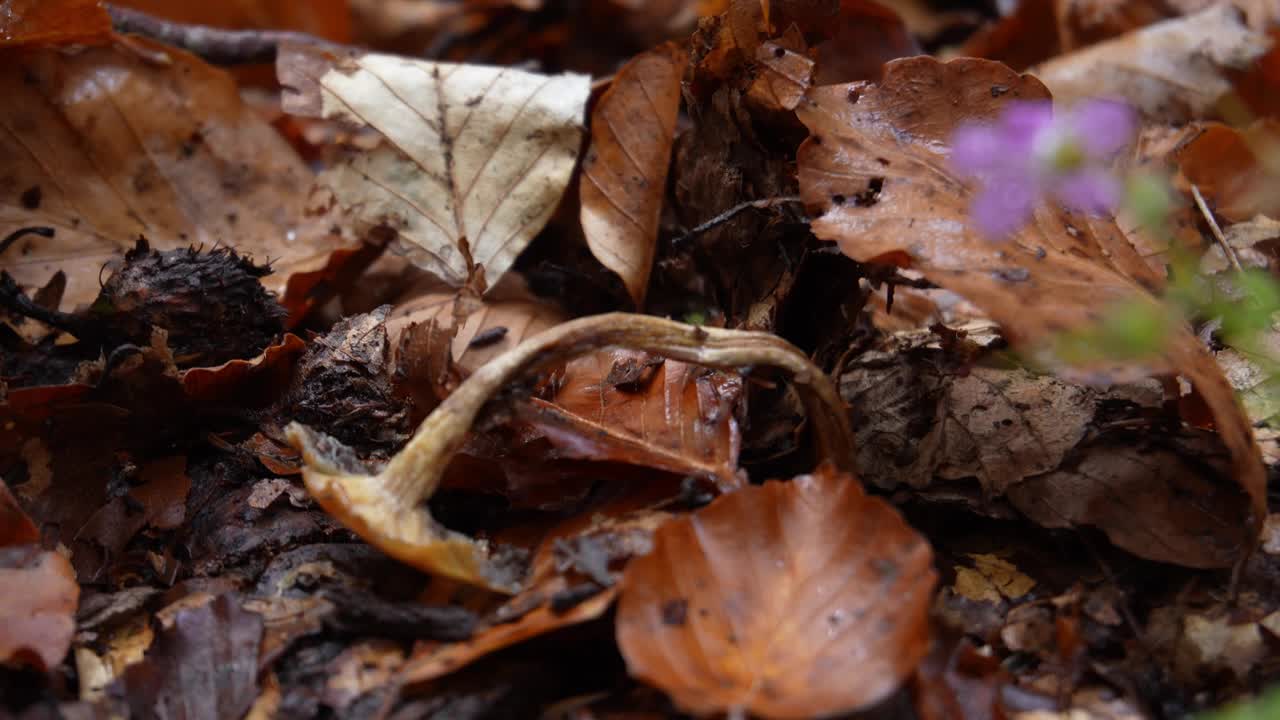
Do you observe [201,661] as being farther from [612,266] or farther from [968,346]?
[968,346]

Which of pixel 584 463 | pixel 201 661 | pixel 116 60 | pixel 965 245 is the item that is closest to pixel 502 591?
pixel 584 463

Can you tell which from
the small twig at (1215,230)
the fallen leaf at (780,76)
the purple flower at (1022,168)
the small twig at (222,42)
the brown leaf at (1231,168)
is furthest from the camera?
the small twig at (222,42)

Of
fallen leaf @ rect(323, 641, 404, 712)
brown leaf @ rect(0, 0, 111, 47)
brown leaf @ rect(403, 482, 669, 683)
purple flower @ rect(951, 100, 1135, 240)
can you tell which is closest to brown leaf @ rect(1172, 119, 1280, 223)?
purple flower @ rect(951, 100, 1135, 240)

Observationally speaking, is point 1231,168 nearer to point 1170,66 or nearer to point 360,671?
point 1170,66

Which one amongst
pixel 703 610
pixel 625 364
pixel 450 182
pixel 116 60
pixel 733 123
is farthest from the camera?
pixel 116 60

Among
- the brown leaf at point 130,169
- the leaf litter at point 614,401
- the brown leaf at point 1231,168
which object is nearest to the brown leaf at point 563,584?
the leaf litter at point 614,401

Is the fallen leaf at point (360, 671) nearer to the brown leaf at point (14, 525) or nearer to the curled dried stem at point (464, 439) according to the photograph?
the curled dried stem at point (464, 439)
